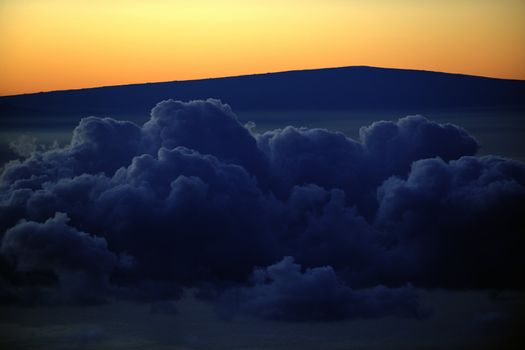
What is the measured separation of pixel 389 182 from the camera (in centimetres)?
14812

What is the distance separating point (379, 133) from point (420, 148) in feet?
17.5

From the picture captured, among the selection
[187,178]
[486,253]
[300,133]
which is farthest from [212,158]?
[486,253]

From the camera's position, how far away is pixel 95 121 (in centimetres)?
14675

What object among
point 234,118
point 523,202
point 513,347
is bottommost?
point 513,347

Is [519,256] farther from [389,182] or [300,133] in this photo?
[300,133]

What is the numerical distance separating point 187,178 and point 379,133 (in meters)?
25.2

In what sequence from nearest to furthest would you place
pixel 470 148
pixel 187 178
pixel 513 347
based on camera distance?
1. pixel 513 347
2. pixel 187 178
3. pixel 470 148

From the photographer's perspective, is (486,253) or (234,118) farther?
(486,253)

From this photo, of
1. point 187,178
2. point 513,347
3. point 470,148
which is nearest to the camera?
point 513,347

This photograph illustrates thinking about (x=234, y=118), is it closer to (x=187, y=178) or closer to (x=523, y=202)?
(x=187, y=178)

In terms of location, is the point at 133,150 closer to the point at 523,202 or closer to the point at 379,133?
the point at 379,133

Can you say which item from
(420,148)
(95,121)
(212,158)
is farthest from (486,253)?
(95,121)

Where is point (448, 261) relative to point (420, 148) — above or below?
below

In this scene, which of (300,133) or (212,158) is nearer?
(212,158)
